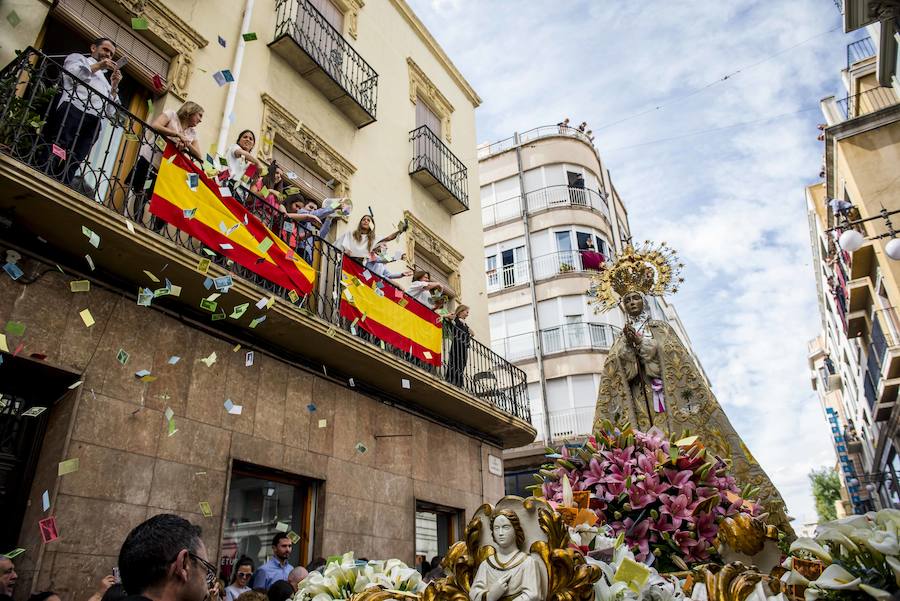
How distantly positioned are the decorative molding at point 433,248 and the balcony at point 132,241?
7.95 feet

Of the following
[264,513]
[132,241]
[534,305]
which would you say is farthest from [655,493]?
[534,305]

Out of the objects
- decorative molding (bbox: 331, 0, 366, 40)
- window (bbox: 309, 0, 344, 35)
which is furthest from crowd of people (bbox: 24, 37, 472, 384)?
decorative molding (bbox: 331, 0, 366, 40)

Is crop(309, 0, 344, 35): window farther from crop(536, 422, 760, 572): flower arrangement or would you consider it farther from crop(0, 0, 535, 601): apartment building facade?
crop(536, 422, 760, 572): flower arrangement

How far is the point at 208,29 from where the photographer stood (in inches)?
310

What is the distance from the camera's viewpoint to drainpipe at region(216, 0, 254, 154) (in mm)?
7426

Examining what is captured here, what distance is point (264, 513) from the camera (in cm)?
666

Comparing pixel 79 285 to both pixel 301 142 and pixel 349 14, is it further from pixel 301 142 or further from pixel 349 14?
pixel 349 14

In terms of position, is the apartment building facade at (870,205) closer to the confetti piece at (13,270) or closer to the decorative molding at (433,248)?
the decorative molding at (433,248)

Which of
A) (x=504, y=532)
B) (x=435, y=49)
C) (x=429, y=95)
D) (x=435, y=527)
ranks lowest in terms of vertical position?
(x=504, y=532)

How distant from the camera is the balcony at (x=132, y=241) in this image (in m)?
4.89

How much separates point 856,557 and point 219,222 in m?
6.07

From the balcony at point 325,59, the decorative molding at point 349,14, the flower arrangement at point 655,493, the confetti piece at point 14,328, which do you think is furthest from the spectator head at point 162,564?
the decorative molding at point 349,14

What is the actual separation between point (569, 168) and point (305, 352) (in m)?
18.6

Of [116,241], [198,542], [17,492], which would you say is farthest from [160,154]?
[198,542]
